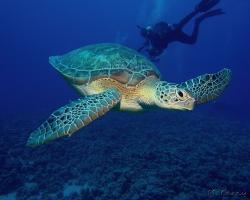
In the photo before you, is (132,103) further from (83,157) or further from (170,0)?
(170,0)

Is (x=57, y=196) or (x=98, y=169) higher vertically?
(x=98, y=169)

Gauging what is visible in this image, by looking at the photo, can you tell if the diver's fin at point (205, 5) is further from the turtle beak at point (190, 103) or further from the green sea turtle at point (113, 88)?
the turtle beak at point (190, 103)

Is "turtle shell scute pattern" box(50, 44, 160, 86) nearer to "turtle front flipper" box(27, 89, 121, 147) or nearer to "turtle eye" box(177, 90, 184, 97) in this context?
"turtle front flipper" box(27, 89, 121, 147)

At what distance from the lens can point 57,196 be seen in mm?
6156

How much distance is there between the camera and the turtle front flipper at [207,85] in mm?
4445

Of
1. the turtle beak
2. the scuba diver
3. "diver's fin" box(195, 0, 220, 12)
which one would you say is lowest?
the turtle beak

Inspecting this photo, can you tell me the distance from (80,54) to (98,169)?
2.97 metres

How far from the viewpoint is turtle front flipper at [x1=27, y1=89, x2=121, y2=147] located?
365cm

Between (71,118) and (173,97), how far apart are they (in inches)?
61.9

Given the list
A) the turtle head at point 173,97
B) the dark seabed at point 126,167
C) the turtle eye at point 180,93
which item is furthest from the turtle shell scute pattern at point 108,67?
the dark seabed at point 126,167

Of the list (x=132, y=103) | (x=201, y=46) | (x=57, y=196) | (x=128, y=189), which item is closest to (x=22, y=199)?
(x=57, y=196)

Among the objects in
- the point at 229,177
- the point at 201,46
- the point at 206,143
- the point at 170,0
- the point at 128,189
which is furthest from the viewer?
the point at 201,46

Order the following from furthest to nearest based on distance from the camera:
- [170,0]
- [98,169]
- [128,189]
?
[170,0] < [98,169] < [128,189]

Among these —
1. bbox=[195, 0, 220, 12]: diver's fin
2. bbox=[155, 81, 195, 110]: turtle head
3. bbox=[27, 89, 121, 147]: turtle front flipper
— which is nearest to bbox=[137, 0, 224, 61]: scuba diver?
bbox=[195, 0, 220, 12]: diver's fin
